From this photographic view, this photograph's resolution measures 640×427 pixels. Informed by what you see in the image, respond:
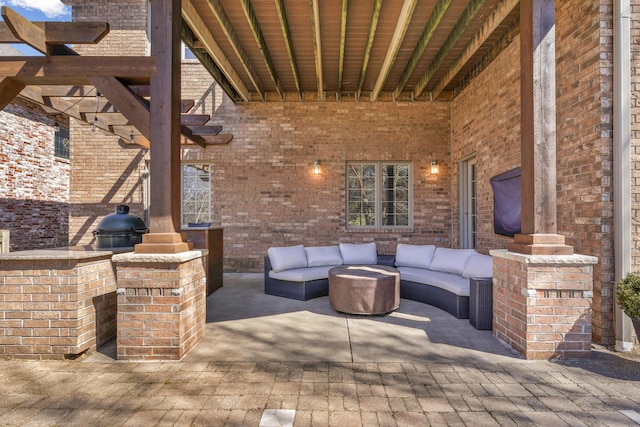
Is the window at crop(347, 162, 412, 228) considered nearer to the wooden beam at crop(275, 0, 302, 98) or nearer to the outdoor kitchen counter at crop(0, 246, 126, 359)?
the wooden beam at crop(275, 0, 302, 98)

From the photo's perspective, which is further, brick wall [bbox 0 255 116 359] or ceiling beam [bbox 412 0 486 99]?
ceiling beam [bbox 412 0 486 99]

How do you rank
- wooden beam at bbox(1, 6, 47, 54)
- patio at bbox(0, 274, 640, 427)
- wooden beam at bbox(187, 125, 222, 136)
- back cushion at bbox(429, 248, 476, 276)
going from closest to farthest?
1. patio at bbox(0, 274, 640, 427)
2. wooden beam at bbox(1, 6, 47, 54)
3. back cushion at bbox(429, 248, 476, 276)
4. wooden beam at bbox(187, 125, 222, 136)

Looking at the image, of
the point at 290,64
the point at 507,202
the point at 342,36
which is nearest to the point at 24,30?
the point at 342,36

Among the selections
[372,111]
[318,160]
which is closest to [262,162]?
[318,160]

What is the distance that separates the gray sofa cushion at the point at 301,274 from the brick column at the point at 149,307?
2142 mm

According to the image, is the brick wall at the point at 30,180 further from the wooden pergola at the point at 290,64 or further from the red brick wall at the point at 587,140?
the red brick wall at the point at 587,140

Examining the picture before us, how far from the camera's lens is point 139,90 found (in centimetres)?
346

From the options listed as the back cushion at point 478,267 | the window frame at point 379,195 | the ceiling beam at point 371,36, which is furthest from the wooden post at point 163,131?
the window frame at point 379,195

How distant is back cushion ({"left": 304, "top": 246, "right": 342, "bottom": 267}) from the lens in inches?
215

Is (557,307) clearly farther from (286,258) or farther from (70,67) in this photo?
(70,67)

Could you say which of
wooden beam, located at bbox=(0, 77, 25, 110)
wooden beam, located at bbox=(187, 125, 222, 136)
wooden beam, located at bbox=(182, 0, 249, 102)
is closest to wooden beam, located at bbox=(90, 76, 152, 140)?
wooden beam, located at bbox=(0, 77, 25, 110)

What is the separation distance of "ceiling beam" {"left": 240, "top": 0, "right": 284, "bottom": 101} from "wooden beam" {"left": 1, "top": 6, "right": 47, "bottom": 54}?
2.17 meters

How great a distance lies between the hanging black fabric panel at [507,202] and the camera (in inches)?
170

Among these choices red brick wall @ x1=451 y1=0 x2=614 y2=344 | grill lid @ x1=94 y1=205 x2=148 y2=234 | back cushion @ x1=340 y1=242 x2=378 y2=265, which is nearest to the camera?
red brick wall @ x1=451 y1=0 x2=614 y2=344
